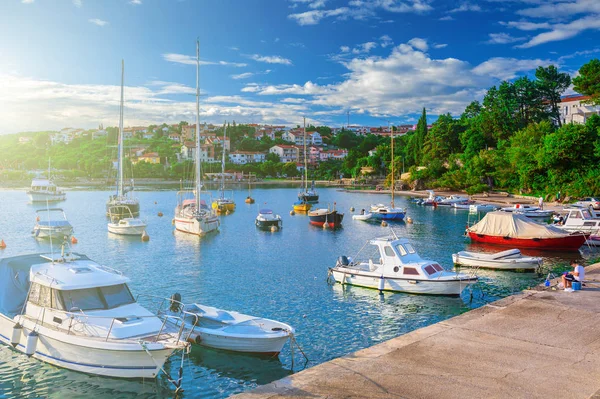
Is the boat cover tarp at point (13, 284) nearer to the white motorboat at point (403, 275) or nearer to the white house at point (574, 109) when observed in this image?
the white motorboat at point (403, 275)

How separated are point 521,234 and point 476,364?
92.7 feet

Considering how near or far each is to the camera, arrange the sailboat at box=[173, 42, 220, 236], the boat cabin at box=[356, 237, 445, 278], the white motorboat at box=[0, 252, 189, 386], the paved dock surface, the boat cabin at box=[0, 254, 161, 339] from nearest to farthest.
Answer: the paved dock surface < the white motorboat at box=[0, 252, 189, 386] < the boat cabin at box=[0, 254, 161, 339] < the boat cabin at box=[356, 237, 445, 278] < the sailboat at box=[173, 42, 220, 236]

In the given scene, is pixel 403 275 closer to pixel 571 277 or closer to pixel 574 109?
pixel 571 277

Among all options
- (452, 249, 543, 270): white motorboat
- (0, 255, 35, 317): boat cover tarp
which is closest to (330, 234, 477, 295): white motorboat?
(452, 249, 543, 270): white motorboat

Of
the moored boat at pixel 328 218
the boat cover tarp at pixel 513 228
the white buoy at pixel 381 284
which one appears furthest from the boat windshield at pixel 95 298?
the moored boat at pixel 328 218

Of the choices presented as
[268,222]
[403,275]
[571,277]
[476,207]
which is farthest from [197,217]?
[476,207]

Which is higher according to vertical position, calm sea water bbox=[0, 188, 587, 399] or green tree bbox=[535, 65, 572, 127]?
green tree bbox=[535, 65, 572, 127]

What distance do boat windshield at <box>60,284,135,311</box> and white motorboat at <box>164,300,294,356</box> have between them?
5.77ft

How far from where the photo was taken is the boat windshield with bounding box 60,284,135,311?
15.4 m

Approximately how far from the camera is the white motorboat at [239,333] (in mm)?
15906

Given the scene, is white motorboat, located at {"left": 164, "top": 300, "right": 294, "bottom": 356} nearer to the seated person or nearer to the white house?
the seated person

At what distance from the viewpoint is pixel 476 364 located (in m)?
13.1

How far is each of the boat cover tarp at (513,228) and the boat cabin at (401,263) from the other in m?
15.9

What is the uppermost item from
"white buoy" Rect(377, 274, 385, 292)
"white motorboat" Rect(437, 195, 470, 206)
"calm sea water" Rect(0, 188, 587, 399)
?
"white motorboat" Rect(437, 195, 470, 206)
